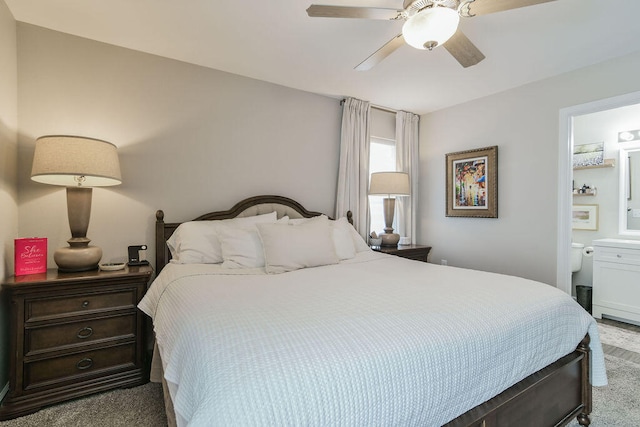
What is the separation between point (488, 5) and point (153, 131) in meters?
2.56

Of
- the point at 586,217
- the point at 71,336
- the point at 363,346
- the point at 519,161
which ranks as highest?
the point at 519,161

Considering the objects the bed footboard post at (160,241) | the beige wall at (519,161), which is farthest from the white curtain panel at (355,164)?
the bed footboard post at (160,241)

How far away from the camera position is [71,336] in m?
1.98

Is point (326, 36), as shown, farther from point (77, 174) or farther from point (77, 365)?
point (77, 365)

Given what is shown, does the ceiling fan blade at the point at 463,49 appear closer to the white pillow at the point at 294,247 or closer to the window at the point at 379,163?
the white pillow at the point at 294,247

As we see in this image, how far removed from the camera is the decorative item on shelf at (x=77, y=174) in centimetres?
195

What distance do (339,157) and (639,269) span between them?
11.2 feet

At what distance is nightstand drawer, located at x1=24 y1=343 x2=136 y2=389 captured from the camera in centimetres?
187

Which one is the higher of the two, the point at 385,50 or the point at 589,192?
the point at 385,50

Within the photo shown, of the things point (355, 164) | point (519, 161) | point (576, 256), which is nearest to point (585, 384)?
point (519, 161)

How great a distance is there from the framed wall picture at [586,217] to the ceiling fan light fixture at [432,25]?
12.8ft

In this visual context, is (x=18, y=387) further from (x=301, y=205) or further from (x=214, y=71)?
(x=214, y=71)

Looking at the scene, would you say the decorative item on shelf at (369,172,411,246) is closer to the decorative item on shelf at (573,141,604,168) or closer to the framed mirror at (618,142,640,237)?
the decorative item on shelf at (573,141,604,168)

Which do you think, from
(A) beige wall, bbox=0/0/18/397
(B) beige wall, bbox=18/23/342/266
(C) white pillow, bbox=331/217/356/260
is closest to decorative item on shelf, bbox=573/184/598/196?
(C) white pillow, bbox=331/217/356/260
